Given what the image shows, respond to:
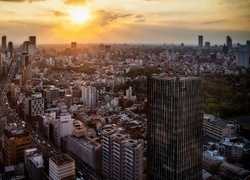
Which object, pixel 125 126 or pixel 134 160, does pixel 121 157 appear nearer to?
pixel 134 160

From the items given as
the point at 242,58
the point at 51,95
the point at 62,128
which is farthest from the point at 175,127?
the point at 51,95

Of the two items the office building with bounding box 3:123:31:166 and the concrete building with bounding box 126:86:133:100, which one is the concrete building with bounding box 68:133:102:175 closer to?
the office building with bounding box 3:123:31:166

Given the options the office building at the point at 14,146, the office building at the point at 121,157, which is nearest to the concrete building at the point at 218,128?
the office building at the point at 121,157

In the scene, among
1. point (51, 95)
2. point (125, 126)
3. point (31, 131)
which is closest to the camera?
point (125, 126)

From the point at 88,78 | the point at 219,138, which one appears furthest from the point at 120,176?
the point at 88,78

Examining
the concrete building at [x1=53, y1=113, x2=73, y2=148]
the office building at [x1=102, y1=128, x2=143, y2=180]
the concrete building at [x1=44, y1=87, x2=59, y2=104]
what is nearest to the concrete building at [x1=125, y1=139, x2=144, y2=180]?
the office building at [x1=102, y1=128, x2=143, y2=180]
